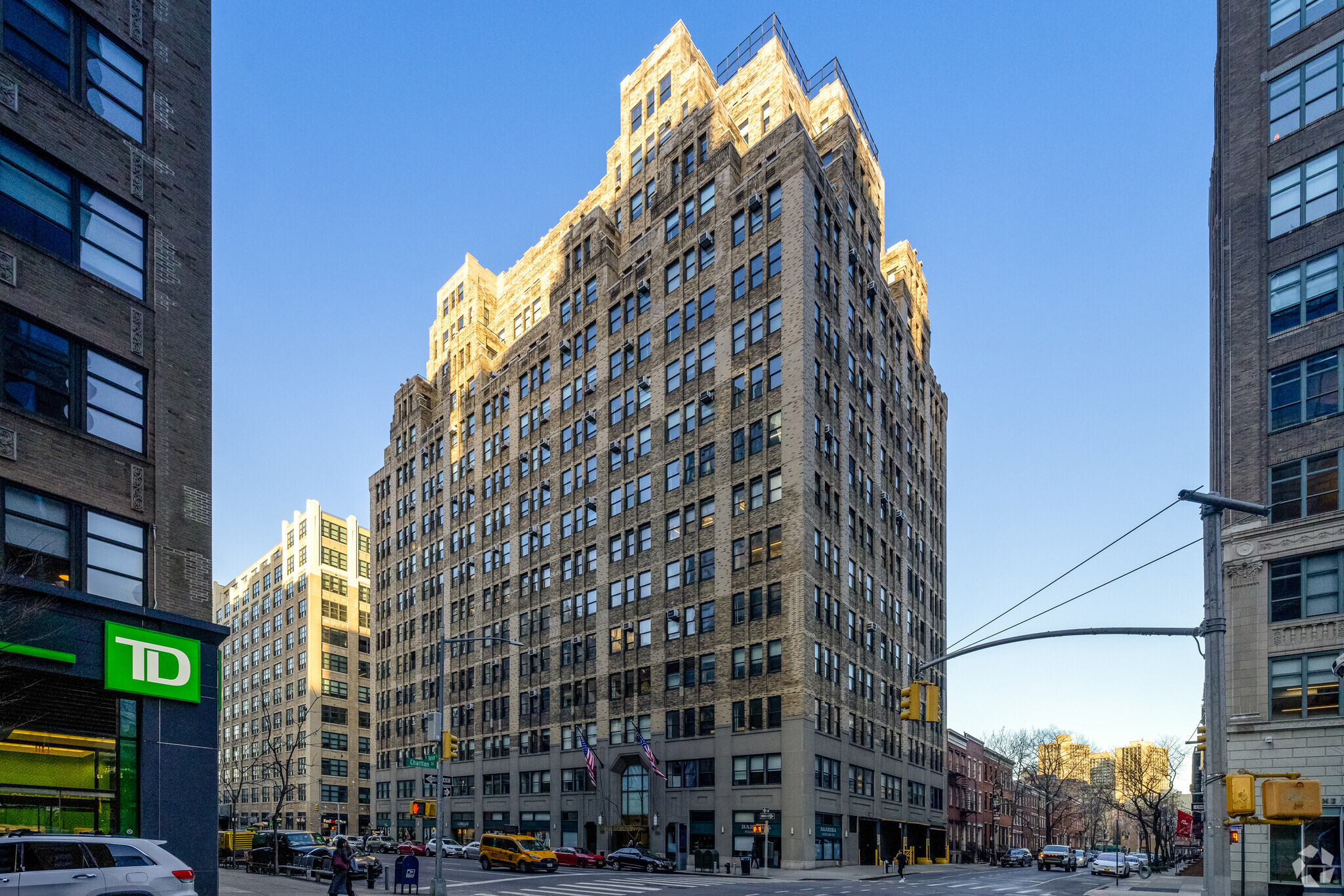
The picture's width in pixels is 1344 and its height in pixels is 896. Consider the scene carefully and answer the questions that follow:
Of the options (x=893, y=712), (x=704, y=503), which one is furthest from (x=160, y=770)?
(x=893, y=712)

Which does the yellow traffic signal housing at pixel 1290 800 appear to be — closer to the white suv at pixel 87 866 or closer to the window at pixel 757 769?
the white suv at pixel 87 866

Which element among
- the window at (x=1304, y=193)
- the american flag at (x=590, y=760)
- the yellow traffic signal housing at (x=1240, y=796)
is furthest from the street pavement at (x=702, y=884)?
the window at (x=1304, y=193)

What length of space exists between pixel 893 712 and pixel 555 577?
1034 inches

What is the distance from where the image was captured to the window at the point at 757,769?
5362 cm

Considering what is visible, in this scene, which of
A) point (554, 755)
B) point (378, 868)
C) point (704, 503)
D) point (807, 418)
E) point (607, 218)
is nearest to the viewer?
point (378, 868)

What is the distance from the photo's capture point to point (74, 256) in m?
21.7

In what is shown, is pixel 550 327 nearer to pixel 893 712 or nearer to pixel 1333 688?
pixel 893 712

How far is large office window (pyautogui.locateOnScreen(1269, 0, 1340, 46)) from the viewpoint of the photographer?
111 feet

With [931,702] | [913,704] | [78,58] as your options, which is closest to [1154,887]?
[931,702]

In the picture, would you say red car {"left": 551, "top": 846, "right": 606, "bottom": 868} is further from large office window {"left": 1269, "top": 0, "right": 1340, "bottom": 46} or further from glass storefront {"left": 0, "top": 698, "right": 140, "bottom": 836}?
large office window {"left": 1269, "top": 0, "right": 1340, "bottom": 46}

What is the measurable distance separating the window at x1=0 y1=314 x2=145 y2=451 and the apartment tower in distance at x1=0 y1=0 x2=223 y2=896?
36 mm

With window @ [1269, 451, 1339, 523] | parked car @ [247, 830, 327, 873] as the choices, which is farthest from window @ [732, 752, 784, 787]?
window @ [1269, 451, 1339, 523]

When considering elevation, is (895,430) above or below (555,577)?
above

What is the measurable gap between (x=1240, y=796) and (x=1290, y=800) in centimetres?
148
